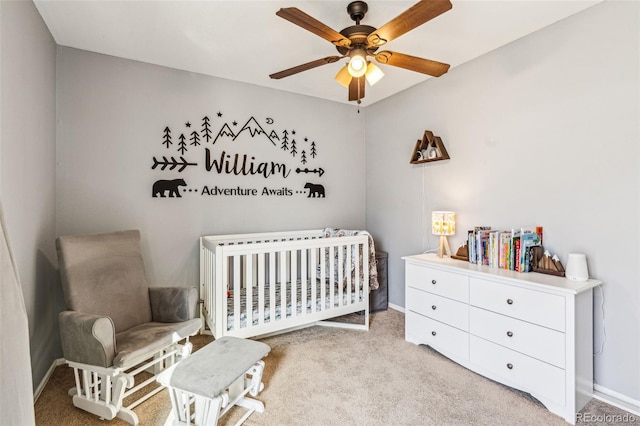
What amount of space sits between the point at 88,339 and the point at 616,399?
3120 millimetres

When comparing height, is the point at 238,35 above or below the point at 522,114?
above

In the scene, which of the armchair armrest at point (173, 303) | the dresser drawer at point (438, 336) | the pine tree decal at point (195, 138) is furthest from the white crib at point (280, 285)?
the pine tree decal at point (195, 138)

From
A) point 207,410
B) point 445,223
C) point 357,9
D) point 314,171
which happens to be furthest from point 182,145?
point 445,223

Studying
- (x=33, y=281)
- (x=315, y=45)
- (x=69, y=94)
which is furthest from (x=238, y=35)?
(x=33, y=281)

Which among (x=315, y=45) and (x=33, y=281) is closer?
(x=33, y=281)

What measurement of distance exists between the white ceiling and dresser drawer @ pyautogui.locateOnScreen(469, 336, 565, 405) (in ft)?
7.27

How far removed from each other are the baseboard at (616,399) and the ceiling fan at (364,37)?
2255 mm

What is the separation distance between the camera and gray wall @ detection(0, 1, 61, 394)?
5.44ft

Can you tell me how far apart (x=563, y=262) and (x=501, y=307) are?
0.57m

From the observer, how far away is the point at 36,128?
204cm

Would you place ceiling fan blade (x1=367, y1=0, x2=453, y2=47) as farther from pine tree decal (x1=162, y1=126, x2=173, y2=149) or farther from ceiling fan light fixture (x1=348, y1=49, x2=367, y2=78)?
pine tree decal (x1=162, y1=126, x2=173, y2=149)

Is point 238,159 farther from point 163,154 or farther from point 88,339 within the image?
point 88,339

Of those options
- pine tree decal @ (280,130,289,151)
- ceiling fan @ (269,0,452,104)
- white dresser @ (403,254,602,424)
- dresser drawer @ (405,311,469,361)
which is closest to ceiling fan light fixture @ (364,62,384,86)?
ceiling fan @ (269,0,452,104)

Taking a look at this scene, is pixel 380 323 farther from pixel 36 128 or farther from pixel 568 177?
pixel 36 128
